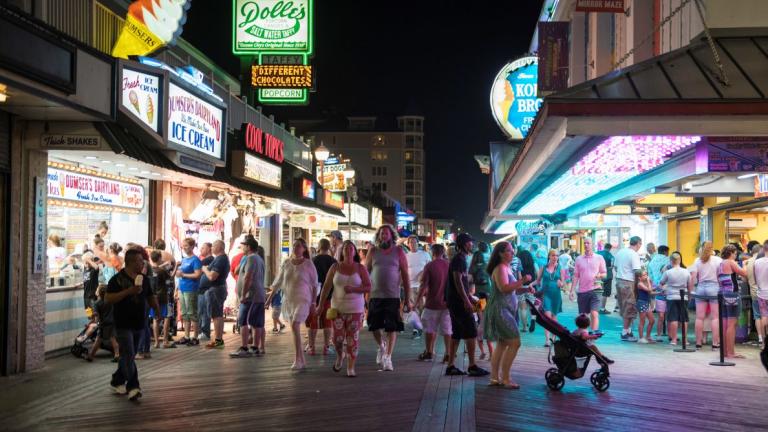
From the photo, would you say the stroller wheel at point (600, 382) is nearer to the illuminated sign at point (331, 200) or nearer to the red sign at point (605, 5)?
the red sign at point (605, 5)

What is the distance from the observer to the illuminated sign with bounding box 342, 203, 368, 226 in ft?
121

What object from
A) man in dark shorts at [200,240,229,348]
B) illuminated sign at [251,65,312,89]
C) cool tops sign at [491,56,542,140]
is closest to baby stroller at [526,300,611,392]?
man in dark shorts at [200,240,229,348]

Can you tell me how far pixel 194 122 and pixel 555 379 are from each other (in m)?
8.09

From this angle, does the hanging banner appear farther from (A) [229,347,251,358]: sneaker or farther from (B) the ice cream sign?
(A) [229,347,251,358]: sneaker

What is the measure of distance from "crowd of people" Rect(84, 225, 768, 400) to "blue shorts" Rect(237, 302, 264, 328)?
0.02 metres

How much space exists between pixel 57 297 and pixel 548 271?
8859 mm

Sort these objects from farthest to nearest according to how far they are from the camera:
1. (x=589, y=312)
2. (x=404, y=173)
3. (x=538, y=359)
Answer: (x=404, y=173) → (x=589, y=312) → (x=538, y=359)

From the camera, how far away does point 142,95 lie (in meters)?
11.5

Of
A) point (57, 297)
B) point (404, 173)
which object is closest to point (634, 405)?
point (57, 297)

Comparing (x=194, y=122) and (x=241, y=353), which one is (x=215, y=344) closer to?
(x=241, y=353)

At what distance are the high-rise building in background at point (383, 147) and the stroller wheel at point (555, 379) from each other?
355 feet

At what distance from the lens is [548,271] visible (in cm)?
1498

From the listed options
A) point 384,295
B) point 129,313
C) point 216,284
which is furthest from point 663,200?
point 129,313

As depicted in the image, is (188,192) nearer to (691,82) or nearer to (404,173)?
(691,82)
